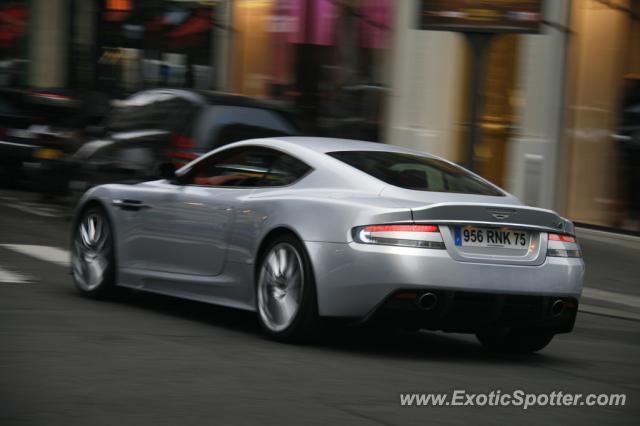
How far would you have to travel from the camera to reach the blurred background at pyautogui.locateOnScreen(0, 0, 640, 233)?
13.7m

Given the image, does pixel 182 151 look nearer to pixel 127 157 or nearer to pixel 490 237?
pixel 127 157

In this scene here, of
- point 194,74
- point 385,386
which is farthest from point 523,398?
point 194,74

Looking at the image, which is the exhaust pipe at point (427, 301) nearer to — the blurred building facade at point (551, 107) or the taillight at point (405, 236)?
the taillight at point (405, 236)

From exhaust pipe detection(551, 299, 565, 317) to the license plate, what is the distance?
1.31ft

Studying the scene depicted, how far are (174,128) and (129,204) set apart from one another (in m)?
3.42

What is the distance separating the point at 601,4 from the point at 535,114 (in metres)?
1.73

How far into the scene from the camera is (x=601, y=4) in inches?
721

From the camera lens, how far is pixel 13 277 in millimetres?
10922

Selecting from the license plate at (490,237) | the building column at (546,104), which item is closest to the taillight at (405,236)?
the license plate at (490,237)

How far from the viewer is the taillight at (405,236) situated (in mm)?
7574

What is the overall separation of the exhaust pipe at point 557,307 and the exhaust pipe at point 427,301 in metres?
0.83

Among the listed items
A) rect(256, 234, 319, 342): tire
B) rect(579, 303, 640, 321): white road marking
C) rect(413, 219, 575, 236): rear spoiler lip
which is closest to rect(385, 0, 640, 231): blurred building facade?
rect(579, 303, 640, 321): white road marking

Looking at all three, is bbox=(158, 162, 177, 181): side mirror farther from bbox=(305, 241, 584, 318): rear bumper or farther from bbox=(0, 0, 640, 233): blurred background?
bbox=(0, 0, 640, 233): blurred background

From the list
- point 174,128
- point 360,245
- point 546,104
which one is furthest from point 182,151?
point 546,104
